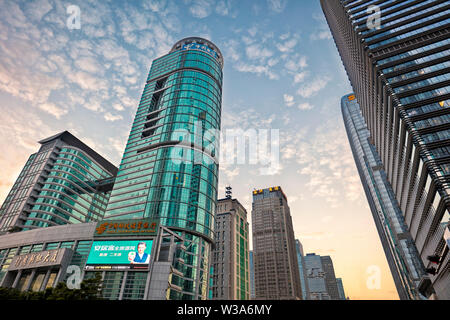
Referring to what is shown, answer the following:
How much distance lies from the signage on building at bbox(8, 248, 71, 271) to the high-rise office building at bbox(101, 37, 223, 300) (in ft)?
89.3

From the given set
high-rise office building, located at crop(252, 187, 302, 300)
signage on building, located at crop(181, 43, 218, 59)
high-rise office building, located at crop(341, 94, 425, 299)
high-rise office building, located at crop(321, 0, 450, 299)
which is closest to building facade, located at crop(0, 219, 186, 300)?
high-rise office building, located at crop(321, 0, 450, 299)

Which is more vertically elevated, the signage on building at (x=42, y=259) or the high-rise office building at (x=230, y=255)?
the high-rise office building at (x=230, y=255)

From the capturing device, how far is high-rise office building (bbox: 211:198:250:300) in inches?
4828

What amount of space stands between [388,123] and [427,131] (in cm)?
1747

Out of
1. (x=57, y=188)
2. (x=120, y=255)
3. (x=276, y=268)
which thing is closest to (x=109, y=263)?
(x=120, y=255)

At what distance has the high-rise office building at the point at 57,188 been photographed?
332 feet

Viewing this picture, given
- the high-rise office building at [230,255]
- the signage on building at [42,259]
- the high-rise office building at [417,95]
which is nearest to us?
the high-rise office building at [417,95]

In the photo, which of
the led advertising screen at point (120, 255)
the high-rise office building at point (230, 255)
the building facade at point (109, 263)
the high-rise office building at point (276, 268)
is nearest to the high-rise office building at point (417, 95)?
the building facade at point (109, 263)

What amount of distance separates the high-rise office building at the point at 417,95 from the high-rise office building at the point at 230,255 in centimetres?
7570

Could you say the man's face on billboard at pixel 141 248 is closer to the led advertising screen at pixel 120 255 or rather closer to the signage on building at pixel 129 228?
the led advertising screen at pixel 120 255

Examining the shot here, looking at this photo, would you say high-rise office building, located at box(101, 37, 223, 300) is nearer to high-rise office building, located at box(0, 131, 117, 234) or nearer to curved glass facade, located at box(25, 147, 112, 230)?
curved glass facade, located at box(25, 147, 112, 230)

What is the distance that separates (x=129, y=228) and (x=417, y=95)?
2767 inches

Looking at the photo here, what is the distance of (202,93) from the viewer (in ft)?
358
